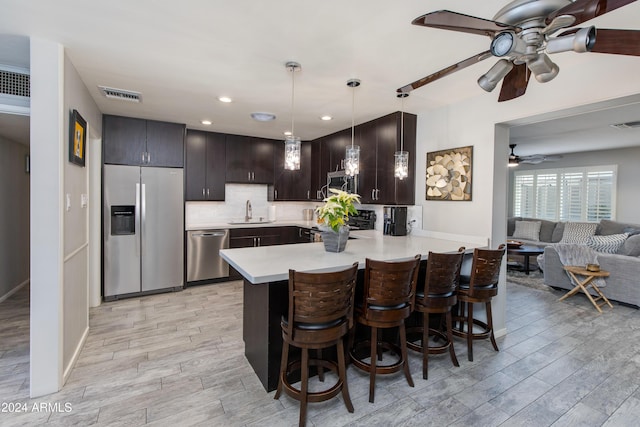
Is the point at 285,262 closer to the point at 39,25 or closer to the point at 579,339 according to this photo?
the point at 39,25

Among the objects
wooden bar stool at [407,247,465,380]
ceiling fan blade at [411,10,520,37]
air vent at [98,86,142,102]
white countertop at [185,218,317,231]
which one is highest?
air vent at [98,86,142,102]

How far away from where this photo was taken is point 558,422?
191 cm

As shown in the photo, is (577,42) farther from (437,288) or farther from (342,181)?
(342,181)

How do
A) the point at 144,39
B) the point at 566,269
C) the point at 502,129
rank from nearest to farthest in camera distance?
the point at 144,39 → the point at 502,129 → the point at 566,269

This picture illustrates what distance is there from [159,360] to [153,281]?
1.96 m

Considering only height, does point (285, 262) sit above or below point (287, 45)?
below

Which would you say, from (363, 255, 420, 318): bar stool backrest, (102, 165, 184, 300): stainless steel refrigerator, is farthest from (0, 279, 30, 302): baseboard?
(363, 255, 420, 318): bar stool backrest

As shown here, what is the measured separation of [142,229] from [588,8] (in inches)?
182

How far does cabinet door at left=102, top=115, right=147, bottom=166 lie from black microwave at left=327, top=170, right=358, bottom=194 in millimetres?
2698

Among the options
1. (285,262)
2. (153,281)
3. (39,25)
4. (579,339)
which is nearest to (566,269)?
(579,339)

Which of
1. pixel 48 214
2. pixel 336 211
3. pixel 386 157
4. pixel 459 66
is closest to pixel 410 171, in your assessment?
pixel 386 157

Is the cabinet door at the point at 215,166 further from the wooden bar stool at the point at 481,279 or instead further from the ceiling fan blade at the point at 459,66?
the wooden bar stool at the point at 481,279

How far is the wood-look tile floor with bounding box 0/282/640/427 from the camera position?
6.35 ft

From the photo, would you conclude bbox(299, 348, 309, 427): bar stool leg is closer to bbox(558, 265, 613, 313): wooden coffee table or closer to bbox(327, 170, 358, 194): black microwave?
bbox(327, 170, 358, 194): black microwave
